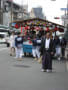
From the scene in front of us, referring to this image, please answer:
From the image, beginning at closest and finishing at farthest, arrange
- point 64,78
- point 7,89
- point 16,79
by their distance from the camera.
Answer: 1. point 7,89
2. point 16,79
3. point 64,78

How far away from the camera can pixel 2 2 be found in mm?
84875

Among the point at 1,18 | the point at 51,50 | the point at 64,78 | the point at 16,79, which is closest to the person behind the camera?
the point at 16,79

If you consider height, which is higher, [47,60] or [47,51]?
[47,51]

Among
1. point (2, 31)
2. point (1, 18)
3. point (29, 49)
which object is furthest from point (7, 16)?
point (29, 49)

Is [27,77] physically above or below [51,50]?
below

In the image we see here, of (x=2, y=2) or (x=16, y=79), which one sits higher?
(x=2, y=2)

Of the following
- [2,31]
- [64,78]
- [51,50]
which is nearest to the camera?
[64,78]

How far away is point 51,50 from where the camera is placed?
425 inches

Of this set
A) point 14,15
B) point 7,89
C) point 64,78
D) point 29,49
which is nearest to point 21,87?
point 7,89

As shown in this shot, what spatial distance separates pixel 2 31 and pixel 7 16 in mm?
37454

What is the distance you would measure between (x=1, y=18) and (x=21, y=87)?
7755 centimetres

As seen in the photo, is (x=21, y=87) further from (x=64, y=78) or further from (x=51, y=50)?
(x=51, y=50)

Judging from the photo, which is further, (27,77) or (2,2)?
(2,2)

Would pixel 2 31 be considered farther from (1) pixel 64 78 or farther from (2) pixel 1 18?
(1) pixel 64 78
